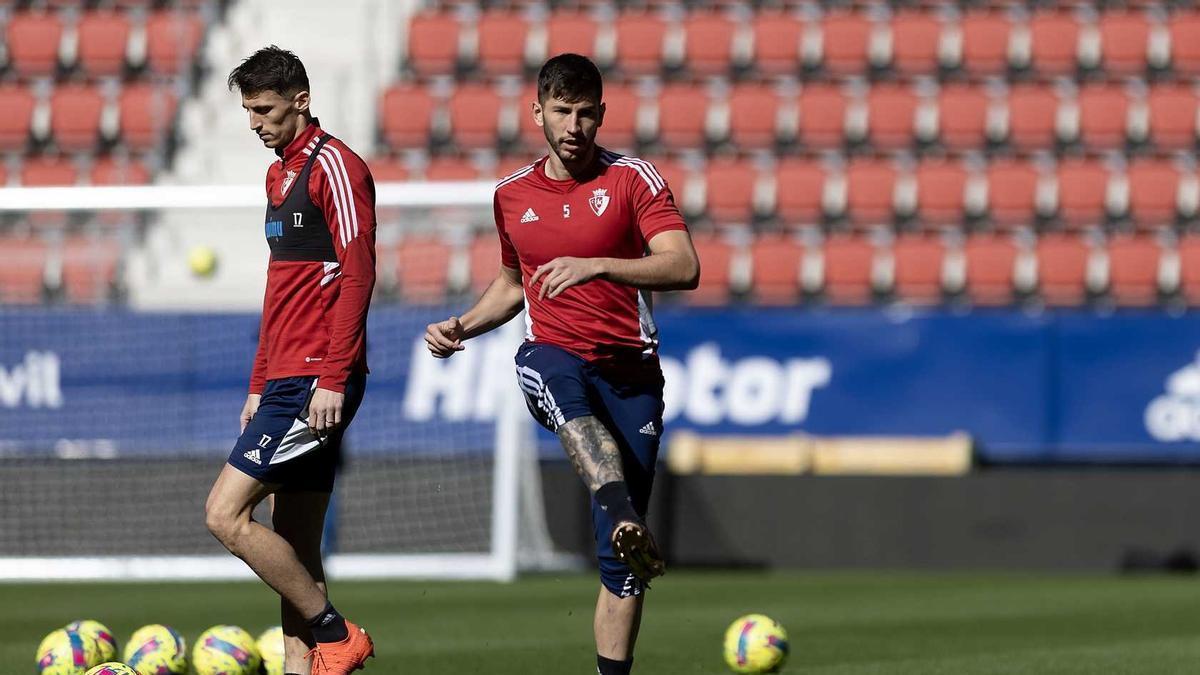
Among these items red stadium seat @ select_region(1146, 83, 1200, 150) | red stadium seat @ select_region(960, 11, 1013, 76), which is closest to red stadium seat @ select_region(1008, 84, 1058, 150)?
red stadium seat @ select_region(960, 11, 1013, 76)

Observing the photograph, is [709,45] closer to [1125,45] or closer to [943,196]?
[943,196]

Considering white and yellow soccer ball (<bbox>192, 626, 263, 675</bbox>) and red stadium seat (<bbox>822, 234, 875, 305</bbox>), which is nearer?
white and yellow soccer ball (<bbox>192, 626, 263, 675</bbox>)

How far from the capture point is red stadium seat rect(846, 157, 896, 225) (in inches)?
719

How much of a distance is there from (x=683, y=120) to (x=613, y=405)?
→ 42.2ft

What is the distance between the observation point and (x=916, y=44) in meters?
19.5

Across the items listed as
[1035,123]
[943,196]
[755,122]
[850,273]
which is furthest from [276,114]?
[1035,123]

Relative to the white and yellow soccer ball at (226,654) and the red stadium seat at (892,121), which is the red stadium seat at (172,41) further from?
the white and yellow soccer ball at (226,654)

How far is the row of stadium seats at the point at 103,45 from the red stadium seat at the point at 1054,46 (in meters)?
8.66

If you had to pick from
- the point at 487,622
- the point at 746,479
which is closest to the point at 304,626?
the point at 487,622

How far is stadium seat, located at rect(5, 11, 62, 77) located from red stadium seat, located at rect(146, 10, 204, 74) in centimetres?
99

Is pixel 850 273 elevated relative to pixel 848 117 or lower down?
lower down

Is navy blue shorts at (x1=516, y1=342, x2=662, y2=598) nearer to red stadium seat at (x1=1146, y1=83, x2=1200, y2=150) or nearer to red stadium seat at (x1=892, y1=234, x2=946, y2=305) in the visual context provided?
red stadium seat at (x1=892, y1=234, x2=946, y2=305)

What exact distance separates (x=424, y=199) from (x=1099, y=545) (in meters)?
5.22

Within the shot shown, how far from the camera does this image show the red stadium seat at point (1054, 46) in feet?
63.5
